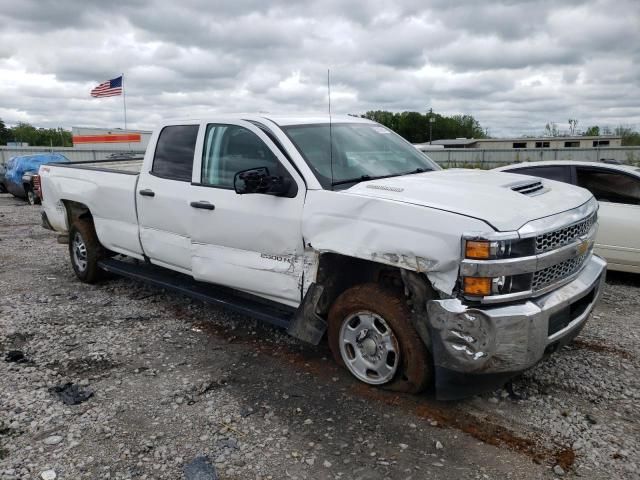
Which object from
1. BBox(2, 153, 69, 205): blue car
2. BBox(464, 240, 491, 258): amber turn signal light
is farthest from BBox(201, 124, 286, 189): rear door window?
BBox(2, 153, 69, 205): blue car

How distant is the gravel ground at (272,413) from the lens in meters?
3.11

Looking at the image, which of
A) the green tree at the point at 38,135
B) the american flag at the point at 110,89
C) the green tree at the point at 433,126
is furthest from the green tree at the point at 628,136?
the green tree at the point at 38,135

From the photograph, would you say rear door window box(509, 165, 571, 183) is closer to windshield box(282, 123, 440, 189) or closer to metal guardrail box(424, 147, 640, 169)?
windshield box(282, 123, 440, 189)

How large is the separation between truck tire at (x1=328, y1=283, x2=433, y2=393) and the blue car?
50.5 ft

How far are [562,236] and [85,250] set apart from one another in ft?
18.1

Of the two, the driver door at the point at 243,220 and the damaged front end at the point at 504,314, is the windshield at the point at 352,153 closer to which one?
the driver door at the point at 243,220

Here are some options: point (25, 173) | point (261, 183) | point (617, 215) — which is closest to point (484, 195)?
point (261, 183)

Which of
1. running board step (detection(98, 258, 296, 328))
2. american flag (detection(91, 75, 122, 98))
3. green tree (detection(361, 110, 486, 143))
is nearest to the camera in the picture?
running board step (detection(98, 258, 296, 328))

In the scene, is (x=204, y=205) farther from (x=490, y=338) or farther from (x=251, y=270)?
(x=490, y=338)

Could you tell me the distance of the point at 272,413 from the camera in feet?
12.0

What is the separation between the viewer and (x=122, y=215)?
5844mm

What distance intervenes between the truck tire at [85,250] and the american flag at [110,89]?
23.9 m

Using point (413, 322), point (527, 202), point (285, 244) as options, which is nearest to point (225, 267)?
point (285, 244)

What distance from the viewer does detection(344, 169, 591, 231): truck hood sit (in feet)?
10.6
